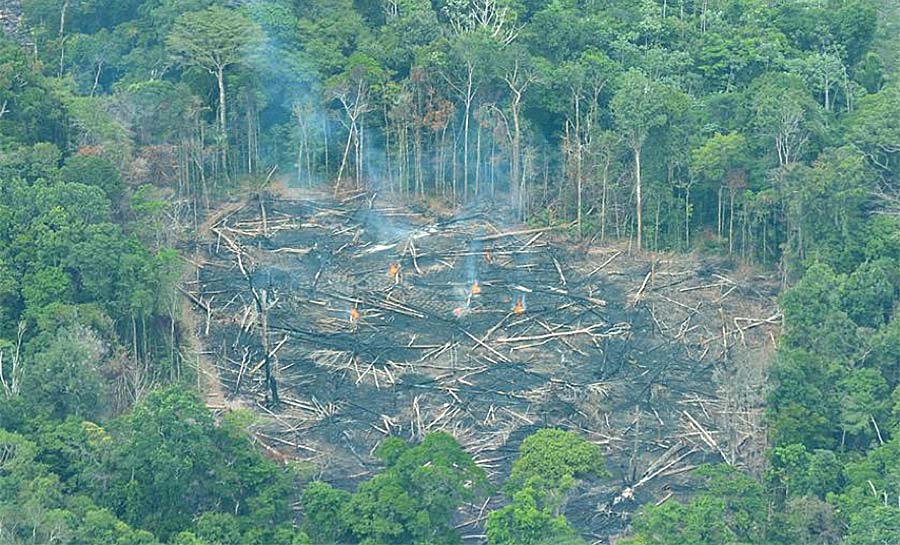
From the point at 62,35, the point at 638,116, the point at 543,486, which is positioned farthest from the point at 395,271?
the point at 62,35

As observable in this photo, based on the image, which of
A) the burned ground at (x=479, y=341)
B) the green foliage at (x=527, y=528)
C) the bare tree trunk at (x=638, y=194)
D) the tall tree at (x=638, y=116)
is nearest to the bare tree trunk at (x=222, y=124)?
the burned ground at (x=479, y=341)

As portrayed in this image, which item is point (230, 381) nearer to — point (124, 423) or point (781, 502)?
point (124, 423)

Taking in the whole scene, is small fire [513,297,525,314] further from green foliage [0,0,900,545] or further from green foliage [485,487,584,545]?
green foliage [485,487,584,545]

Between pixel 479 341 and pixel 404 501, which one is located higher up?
pixel 479 341

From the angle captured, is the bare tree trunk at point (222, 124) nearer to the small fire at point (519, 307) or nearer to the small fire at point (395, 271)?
the small fire at point (395, 271)

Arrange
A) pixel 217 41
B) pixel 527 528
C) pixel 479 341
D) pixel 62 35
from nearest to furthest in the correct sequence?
pixel 527 528, pixel 479 341, pixel 217 41, pixel 62 35

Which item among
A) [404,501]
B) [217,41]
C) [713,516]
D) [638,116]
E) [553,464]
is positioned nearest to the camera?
[404,501]

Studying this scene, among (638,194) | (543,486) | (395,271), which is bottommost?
(543,486)

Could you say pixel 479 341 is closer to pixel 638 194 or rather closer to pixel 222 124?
pixel 638 194
